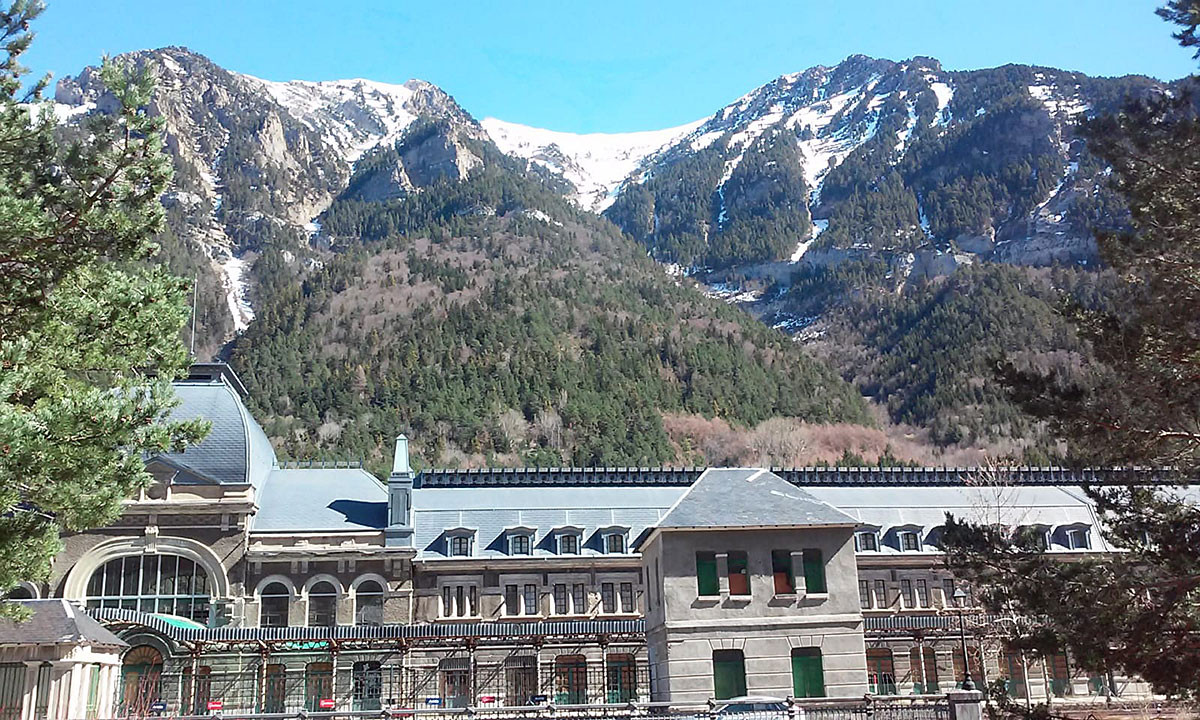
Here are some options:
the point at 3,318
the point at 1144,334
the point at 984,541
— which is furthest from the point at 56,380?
the point at 1144,334

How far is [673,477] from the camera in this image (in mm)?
62750

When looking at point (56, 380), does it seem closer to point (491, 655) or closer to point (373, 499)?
point (491, 655)

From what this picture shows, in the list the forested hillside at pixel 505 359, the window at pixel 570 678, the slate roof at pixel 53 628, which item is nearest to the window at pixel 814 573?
the window at pixel 570 678

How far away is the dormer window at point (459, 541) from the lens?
53094 millimetres

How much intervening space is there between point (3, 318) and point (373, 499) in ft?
131

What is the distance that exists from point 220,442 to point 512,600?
1707 cm

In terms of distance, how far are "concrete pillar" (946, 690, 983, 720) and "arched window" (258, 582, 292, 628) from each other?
3277cm

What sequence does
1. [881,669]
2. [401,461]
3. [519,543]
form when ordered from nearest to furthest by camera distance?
[881,669] < [519,543] < [401,461]

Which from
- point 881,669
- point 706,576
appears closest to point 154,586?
point 706,576

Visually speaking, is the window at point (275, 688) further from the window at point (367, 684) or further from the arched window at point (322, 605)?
the arched window at point (322, 605)

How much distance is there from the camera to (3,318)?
16281mm

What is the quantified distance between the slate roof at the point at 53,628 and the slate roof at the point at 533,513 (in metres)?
18.5

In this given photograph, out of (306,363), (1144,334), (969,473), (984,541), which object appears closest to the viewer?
(1144,334)

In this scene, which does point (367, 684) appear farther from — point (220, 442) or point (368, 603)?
point (220, 442)
